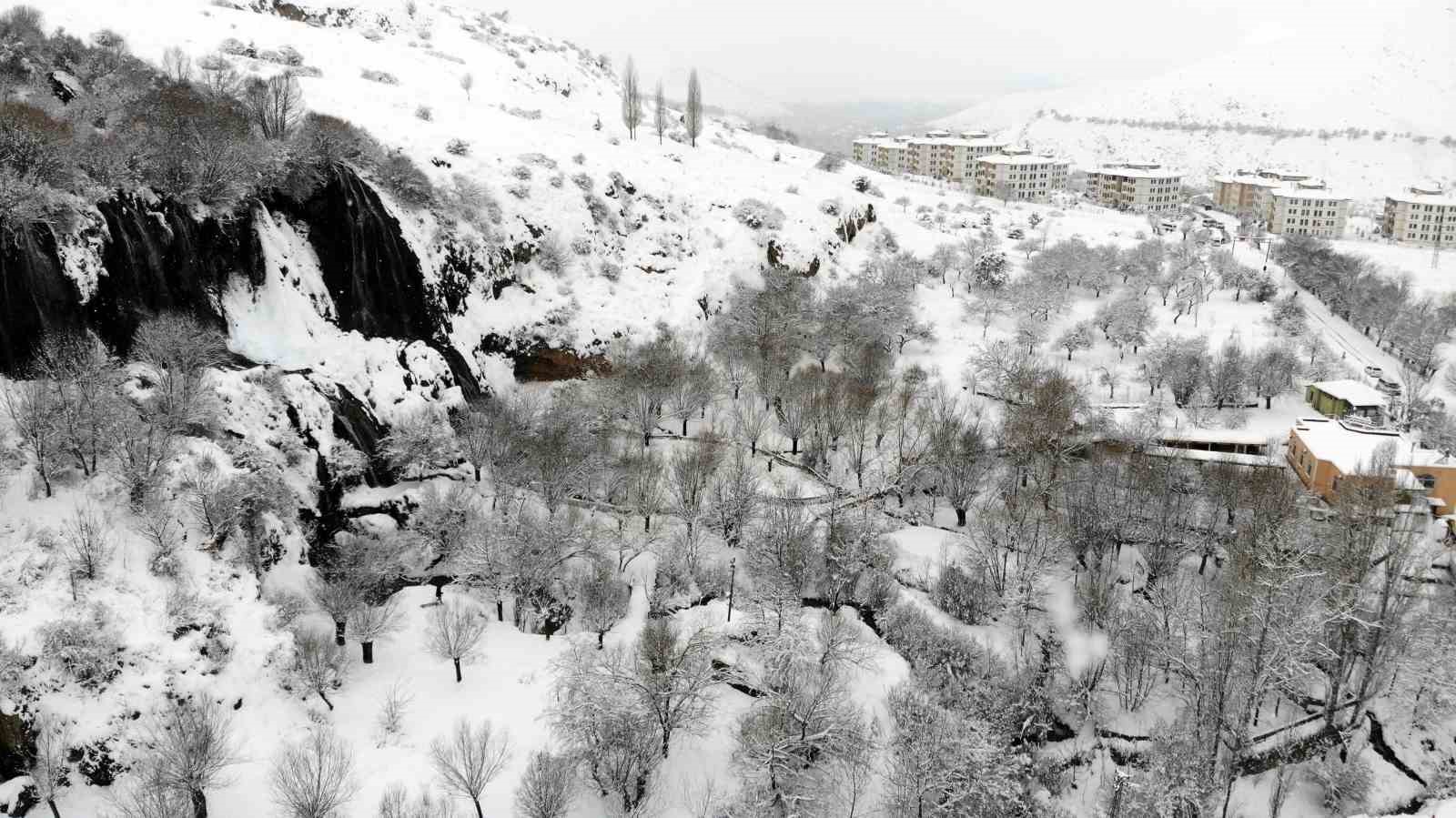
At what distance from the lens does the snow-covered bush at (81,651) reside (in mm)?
27219

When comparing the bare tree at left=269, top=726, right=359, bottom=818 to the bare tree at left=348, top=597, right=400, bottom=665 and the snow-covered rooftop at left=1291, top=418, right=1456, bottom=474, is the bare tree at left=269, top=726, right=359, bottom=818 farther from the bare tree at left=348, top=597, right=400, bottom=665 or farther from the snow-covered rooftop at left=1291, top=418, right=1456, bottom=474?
the snow-covered rooftop at left=1291, top=418, right=1456, bottom=474

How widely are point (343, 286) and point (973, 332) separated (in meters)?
51.1

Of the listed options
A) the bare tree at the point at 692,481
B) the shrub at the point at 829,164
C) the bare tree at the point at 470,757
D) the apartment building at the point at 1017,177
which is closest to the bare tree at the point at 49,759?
the bare tree at the point at 470,757

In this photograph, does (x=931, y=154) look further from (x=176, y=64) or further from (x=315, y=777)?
(x=315, y=777)

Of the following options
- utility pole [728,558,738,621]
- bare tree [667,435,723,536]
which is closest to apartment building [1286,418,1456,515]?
utility pole [728,558,738,621]

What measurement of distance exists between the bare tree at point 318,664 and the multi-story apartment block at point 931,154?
141 m

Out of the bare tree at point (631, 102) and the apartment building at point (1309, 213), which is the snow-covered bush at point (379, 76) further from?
the apartment building at point (1309, 213)

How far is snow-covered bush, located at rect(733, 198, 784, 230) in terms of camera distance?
256ft

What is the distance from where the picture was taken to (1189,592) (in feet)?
136

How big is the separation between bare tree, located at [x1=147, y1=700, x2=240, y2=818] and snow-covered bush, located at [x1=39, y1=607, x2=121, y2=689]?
7.65 ft

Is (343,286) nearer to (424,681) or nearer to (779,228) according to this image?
(424,681)

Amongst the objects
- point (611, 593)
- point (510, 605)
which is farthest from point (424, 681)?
point (611, 593)

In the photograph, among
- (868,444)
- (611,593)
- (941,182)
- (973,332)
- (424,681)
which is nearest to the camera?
(424,681)

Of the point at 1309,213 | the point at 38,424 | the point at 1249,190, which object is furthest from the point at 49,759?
the point at 1249,190
